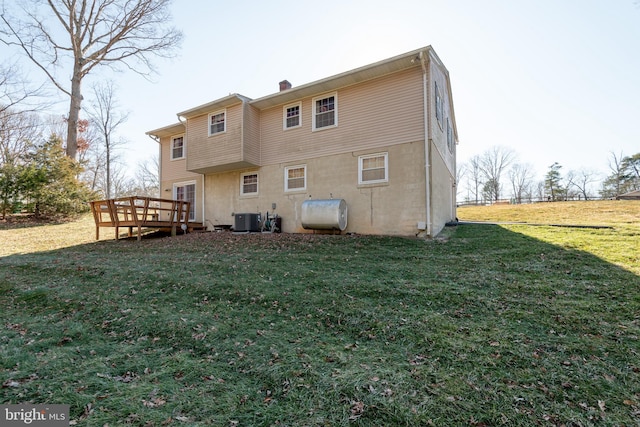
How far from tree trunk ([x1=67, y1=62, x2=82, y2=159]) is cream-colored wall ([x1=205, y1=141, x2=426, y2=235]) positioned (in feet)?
34.6

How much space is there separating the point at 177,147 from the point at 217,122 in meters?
3.76

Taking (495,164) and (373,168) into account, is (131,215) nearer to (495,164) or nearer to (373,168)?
(373,168)

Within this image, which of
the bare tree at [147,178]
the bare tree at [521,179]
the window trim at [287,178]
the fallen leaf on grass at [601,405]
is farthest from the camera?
the bare tree at [521,179]

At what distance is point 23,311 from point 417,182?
9.00 meters

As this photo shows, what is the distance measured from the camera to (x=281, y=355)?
292cm

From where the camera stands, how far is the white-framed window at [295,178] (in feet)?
36.5

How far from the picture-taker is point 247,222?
37.6 ft

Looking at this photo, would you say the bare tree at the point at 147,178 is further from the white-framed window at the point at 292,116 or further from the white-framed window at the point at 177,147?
the white-framed window at the point at 292,116

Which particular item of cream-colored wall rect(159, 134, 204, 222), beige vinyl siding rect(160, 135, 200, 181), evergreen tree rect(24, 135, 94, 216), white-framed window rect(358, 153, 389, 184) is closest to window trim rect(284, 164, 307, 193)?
white-framed window rect(358, 153, 389, 184)

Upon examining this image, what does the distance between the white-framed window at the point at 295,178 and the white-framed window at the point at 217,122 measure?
3273 mm

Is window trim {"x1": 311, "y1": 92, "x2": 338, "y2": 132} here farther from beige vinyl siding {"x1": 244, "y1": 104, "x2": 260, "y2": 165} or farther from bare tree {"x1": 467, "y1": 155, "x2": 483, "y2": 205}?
bare tree {"x1": 467, "y1": 155, "x2": 483, "y2": 205}

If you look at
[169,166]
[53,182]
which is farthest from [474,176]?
[53,182]

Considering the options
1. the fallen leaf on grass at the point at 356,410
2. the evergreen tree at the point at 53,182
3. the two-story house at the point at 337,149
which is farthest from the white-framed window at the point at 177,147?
the fallen leaf on grass at the point at 356,410

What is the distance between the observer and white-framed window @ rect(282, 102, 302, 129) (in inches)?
448
